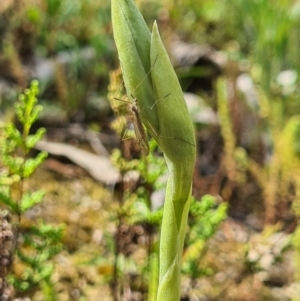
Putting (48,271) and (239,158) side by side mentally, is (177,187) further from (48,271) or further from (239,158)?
(239,158)

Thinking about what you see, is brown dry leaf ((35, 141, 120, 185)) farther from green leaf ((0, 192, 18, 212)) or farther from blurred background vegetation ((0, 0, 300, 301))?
green leaf ((0, 192, 18, 212))

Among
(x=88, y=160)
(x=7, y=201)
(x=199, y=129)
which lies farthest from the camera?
(x=199, y=129)

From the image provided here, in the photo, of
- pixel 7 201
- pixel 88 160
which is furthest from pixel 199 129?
pixel 7 201

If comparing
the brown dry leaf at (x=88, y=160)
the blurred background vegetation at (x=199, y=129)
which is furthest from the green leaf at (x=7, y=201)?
the brown dry leaf at (x=88, y=160)

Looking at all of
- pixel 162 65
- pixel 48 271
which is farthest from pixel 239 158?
pixel 162 65

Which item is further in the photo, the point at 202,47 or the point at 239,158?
the point at 202,47

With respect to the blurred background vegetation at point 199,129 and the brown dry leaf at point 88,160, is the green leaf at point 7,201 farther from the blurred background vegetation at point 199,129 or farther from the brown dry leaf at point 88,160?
the brown dry leaf at point 88,160

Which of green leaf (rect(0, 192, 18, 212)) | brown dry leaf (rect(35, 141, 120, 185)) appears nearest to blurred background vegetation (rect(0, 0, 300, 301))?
brown dry leaf (rect(35, 141, 120, 185))

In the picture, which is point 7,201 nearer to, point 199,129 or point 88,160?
point 88,160
